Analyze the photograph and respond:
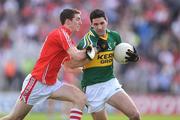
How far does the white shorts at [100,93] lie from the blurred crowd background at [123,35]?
29.4ft

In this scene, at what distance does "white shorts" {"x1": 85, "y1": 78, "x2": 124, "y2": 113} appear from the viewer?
13367 millimetres

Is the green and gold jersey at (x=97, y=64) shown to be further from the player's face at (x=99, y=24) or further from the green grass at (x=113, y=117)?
the green grass at (x=113, y=117)

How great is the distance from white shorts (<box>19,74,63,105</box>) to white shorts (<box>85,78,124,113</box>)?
26.4 inches

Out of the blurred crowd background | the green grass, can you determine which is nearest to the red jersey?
the green grass

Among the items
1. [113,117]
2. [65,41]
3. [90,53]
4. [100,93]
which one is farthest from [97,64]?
[113,117]

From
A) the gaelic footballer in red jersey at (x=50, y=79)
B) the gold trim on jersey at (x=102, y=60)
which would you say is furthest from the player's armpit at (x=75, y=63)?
the gold trim on jersey at (x=102, y=60)

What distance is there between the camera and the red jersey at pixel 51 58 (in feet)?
42.8

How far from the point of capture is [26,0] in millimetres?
27000

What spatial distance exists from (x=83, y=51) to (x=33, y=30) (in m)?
12.8

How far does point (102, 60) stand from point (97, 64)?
11cm

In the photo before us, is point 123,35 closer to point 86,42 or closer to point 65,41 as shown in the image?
point 86,42

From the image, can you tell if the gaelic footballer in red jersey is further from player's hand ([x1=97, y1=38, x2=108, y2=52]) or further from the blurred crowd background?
the blurred crowd background

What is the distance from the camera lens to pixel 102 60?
13305 millimetres

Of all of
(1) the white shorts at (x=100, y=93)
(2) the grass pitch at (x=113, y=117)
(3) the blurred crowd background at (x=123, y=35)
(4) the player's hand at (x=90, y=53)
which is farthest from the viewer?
(3) the blurred crowd background at (x=123, y=35)
